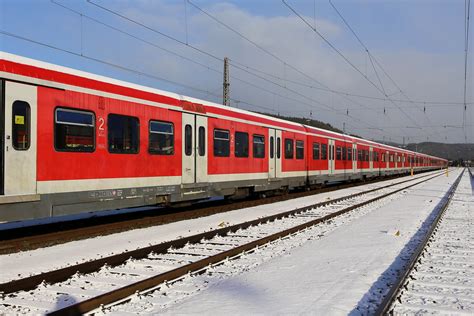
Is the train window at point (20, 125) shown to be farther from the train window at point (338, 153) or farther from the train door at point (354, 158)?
the train door at point (354, 158)

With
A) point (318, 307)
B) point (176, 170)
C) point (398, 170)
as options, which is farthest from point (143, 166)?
point (398, 170)

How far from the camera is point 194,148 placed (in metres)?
12.7

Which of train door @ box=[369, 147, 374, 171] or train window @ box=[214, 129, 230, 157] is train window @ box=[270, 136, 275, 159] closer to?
train window @ box=[214, 129, 230, 157]

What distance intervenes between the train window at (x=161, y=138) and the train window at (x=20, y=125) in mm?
3464

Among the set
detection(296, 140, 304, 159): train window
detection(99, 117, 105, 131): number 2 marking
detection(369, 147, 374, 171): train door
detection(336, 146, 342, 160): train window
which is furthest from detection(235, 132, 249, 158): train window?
detection(369, 147, 374, 171): train door

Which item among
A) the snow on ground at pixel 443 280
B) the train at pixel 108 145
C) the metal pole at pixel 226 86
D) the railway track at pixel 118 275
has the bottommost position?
the snow on ground at pixel 443 280

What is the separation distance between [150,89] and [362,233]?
19.9ft

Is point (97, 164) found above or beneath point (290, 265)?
above

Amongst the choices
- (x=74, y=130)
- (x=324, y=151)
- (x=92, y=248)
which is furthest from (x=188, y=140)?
(x=324, y=151)

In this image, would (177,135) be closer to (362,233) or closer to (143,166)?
(143,166)

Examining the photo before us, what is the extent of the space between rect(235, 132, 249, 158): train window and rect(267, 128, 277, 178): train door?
1.96 metres

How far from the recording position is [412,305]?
16.2ft

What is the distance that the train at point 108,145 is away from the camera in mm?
7641

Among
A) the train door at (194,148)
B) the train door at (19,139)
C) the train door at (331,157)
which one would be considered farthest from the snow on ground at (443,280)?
the train door at (331,157)
